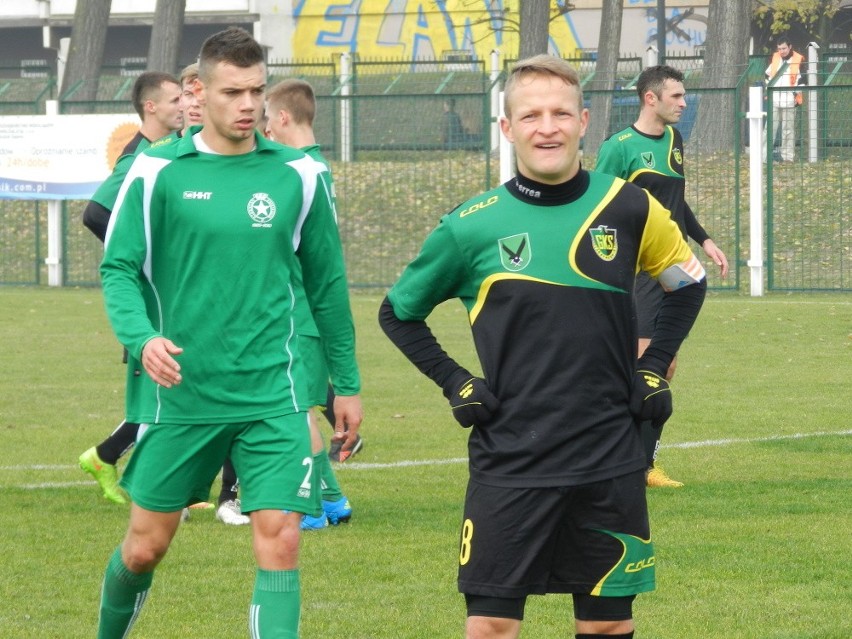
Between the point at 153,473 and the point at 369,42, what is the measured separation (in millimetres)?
47306

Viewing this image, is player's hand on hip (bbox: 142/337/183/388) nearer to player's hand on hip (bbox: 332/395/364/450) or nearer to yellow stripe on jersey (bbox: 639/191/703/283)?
player's hand on hip (bbox: 332/395/364/450)

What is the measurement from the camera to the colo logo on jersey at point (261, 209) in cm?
495

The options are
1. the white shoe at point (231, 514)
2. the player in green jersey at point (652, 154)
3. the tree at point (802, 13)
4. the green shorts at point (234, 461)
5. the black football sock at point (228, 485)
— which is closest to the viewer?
the green shorts at point (234, 461)

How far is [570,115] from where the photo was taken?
14.1 ft

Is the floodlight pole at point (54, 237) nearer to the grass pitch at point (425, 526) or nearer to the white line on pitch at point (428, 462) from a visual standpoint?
the grass pitch at point (425, 526)

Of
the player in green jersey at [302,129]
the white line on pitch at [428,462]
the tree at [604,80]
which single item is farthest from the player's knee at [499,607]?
the tree at [604,80]

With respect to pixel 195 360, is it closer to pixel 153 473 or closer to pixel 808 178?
pixel 153 473

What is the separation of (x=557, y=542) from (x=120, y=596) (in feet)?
5.30

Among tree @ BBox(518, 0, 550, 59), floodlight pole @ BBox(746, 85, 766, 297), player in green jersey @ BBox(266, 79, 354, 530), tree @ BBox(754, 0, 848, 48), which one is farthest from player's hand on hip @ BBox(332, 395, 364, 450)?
tree @ BBox(754, 0, 848, 48)

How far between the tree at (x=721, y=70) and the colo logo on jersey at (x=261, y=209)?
1664 centimetres

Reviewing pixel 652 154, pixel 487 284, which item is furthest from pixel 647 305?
pixel 487 284

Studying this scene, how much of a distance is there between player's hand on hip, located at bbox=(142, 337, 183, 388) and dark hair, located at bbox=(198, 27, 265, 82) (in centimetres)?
94

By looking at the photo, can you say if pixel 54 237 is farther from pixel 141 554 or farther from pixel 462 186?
pixel 141 554

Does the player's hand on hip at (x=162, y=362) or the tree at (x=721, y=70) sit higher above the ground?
the tree at (x=721, y=70)
